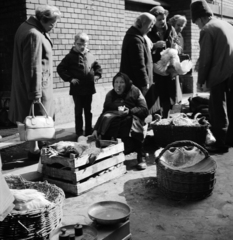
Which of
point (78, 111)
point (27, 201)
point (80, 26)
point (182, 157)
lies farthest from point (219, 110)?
point (80, 26)

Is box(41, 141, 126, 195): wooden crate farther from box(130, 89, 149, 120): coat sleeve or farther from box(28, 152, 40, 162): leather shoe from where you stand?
box(28, 152, 40, 162): leather shoe

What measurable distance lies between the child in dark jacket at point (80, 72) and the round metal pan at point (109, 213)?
3282 millimetres

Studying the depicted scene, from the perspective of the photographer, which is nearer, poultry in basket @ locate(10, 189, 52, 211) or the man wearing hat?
poultry in basket @ locate(10, 189, 52, 211)

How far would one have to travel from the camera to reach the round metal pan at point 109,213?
2701 mm

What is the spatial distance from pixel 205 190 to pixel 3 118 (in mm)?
4804

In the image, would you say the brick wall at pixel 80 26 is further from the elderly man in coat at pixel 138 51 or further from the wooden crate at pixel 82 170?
the wooden crate at pixel 82 170

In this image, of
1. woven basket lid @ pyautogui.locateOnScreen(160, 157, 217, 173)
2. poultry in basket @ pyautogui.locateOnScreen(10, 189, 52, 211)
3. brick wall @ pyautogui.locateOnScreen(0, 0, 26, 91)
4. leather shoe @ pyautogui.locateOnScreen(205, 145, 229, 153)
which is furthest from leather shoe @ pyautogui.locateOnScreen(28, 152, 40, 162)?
leather shoe @ pyautogui.locateOnScreen(205, 145, 229, 153)

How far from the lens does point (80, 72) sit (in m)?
6.10

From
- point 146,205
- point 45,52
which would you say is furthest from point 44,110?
point 146,205

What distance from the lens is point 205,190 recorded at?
387 cm

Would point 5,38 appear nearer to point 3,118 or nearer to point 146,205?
point 3,118

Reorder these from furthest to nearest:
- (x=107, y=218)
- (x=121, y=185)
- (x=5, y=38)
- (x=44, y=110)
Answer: (x=5, y=38)
(x=44, y=110)
(x=121, y=185)
(x=107, y=218)

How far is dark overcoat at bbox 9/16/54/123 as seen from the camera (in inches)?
178

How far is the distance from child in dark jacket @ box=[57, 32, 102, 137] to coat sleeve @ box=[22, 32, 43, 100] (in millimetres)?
1409
